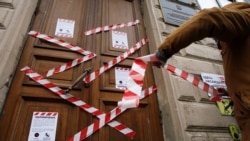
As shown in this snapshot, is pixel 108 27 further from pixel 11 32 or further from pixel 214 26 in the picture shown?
pixel 214 26

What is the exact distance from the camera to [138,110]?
2184 mm

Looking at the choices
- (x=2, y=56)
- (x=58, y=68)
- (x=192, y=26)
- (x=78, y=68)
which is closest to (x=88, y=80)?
(x=78, y=68)

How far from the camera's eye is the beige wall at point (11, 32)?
71.8 inches

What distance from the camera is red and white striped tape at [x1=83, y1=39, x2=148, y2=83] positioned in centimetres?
217

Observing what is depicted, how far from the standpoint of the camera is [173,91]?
221 centimetres

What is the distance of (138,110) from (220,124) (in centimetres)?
90

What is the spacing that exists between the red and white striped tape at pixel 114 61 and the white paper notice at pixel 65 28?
0.58m

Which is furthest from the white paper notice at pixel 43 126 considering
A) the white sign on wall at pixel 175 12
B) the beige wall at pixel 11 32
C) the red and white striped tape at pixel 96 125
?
the white sign on wall at pixel 175 12

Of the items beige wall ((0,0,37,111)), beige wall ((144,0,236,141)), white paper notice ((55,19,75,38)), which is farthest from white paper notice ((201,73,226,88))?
beige wall ((0,0,37,111))

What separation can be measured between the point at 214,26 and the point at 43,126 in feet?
5.03

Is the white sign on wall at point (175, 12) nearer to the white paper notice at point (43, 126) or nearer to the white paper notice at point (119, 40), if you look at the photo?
the white paper notice at point (119, 40)

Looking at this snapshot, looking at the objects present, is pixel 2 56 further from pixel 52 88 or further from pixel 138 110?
pixel 138 110

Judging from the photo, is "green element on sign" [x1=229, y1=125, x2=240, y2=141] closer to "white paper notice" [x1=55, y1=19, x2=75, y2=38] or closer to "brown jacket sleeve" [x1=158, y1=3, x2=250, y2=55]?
"brown jacket sleeve" [x1=158, y1=3, x2=250, y2=55]

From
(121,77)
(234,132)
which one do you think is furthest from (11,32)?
(234,132)
